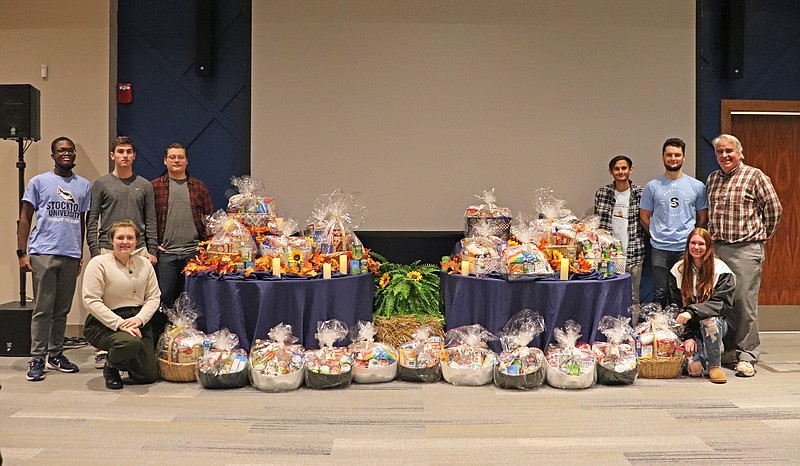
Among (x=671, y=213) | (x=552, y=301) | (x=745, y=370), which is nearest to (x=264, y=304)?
(x=552, y=301)

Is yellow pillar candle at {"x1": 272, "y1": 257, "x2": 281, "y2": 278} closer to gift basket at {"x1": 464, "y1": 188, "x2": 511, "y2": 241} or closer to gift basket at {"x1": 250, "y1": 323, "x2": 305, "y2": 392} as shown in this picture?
gift basket at {"x1": 250, "y1": 323, "x2": 305, "y2": 392}

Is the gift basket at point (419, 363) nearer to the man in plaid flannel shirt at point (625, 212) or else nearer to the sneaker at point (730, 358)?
the man in plaid flannel shirt at point (625, 212)

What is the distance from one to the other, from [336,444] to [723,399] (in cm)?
220

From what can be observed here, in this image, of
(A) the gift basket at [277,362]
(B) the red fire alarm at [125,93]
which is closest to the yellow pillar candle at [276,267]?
(A) the gift basket at [277,362]

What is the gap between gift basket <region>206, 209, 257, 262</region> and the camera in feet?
14.3

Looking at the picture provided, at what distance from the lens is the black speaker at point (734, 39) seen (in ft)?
18.4

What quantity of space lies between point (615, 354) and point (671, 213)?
52.1 inches

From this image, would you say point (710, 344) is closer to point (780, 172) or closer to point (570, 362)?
point (570, 362)

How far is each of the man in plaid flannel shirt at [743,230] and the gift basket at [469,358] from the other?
69.0 inches

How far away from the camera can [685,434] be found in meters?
3.18

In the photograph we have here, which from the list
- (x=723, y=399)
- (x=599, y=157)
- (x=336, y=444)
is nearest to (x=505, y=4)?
(x=599, y=157)

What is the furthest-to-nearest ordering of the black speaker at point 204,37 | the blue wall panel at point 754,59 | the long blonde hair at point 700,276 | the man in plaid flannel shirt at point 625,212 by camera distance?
the blue wall panel at point 754,59 → the black speaker at point 204,37 → the man in plaid flannel shirt at point 625,212 → the long blonde hair at point 700,276

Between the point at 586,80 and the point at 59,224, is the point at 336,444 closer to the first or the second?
the point at 59,224

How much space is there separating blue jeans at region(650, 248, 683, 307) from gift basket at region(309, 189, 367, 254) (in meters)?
2.13
